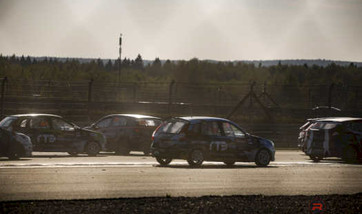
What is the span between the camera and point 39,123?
971 inches

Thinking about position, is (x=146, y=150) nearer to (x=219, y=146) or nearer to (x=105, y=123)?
(x=105, y=123)

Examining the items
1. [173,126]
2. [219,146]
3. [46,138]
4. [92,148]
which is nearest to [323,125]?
[219,146]

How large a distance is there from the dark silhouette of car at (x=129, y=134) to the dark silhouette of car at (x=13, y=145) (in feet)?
17.2

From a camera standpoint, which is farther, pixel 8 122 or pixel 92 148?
pixel 92 148

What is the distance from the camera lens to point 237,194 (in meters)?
14.2

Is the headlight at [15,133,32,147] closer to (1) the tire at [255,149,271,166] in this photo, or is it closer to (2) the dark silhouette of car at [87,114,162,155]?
(2) the dark silhouette of car at [87,114,162,155]

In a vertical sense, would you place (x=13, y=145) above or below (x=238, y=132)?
below

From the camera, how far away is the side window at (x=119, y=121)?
26969 mm

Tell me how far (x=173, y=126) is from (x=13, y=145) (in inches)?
185

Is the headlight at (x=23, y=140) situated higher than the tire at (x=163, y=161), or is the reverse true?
the headlight at (x=23, y=140)

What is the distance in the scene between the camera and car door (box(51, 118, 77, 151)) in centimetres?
2458

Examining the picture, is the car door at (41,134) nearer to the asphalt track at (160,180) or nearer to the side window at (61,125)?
the side window at (61,125)

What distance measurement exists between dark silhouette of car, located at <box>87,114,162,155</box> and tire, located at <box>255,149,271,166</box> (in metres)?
5.71

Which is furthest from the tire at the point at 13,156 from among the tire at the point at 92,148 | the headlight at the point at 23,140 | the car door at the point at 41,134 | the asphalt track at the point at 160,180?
A: the tire at the point at 92,148
